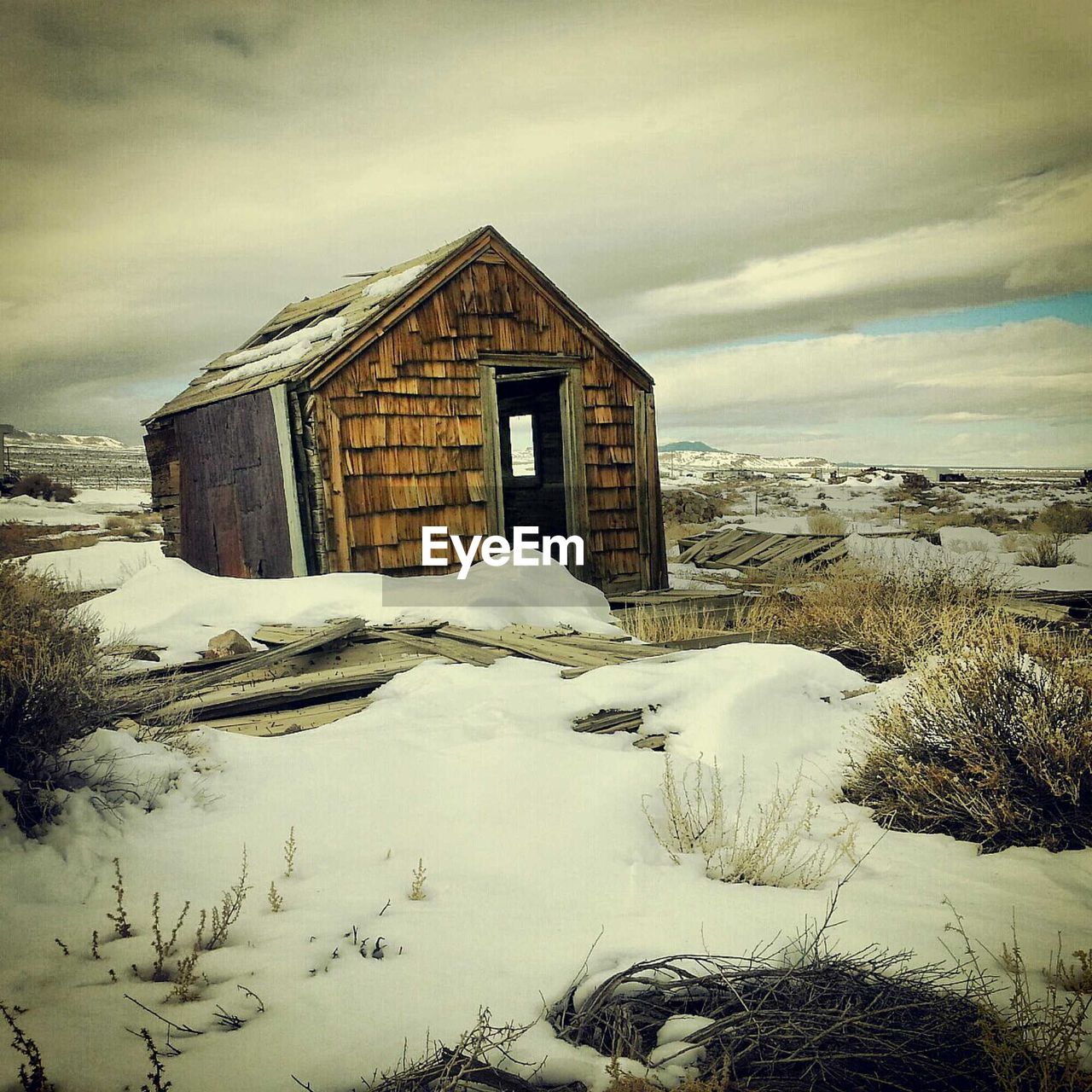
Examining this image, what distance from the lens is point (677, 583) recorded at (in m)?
13.1

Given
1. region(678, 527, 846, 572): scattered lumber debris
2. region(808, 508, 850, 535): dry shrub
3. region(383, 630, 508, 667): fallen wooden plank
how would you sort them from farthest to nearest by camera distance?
region(808, 508, 850, 535): dry shrub
region(678, 527, 846, 572): scattered lumber debris
region(383, 630, 508, 667): fallen wooden plank

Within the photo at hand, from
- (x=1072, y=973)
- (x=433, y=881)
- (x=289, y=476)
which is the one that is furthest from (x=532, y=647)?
(x=1072, y=973)

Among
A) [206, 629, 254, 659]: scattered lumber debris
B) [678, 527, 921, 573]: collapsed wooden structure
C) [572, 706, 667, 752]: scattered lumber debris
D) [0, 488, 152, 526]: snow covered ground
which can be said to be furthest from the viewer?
[0, 488, 152, 526]: snow covered ground

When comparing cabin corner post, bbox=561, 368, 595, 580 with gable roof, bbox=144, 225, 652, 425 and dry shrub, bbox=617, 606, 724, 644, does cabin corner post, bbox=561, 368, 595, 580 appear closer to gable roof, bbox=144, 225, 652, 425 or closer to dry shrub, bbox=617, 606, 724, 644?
gable roof, bbox=144, 225, 652, 425

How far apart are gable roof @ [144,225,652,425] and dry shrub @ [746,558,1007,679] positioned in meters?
4.40

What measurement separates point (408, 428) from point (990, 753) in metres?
7.06

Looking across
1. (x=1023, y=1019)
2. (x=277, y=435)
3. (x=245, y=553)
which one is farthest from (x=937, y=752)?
(x=245, y=553)

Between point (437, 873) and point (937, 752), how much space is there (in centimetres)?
255

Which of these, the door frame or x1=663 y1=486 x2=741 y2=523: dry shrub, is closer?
the door frame

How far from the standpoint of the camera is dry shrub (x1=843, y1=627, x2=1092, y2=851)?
361 cm

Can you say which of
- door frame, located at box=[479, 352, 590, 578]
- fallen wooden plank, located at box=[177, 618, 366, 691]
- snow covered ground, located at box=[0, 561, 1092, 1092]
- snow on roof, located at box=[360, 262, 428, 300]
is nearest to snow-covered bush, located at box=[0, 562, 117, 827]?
snow covered ground, located at box=[0, 561, 1092, 1092]

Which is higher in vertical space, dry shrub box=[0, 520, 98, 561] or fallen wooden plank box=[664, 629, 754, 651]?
dry shrub box=[0, 520, 98, 561]

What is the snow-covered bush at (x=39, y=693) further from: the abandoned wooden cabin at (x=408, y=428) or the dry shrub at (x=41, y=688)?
the abandoned wooden cabin at (x=408, y=428)

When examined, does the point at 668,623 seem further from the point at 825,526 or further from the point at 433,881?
the point at 825,526
